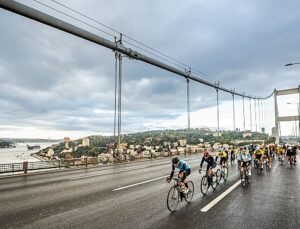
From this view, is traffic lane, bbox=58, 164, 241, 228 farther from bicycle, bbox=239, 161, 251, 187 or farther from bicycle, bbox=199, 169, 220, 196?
bicycle, bbox=239, 161, 251, 187

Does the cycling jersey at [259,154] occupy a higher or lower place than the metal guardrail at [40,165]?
higher

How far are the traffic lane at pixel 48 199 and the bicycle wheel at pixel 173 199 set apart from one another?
2.86 metres

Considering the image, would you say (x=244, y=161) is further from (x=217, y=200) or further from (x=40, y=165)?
(x=40, y=165)

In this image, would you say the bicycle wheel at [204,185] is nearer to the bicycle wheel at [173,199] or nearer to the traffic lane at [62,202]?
the bicycle wheel at [173,199]

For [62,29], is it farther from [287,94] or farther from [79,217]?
[287,94]

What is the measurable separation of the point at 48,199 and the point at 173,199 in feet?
14.8

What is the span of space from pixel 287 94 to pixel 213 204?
239 feet

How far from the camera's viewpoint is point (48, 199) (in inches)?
357

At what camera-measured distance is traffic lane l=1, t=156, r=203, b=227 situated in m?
7.46

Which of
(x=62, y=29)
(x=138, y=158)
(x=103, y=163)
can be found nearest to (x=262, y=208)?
(x=62, y=29)

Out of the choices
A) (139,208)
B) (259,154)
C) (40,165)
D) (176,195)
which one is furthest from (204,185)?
(40,165)

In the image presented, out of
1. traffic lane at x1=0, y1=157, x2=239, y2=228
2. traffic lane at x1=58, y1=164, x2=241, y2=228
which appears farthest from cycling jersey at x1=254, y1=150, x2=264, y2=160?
traffic lane at x1=0, y1=157, x2=239, y2=228

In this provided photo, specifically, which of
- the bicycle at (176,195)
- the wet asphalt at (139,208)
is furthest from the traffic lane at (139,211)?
the bicycle at (176,195)

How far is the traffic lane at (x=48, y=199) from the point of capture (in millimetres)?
7465
